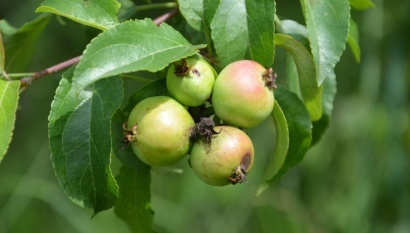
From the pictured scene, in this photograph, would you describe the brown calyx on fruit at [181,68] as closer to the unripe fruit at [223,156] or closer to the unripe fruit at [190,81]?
the unripe fruit at [190,81]

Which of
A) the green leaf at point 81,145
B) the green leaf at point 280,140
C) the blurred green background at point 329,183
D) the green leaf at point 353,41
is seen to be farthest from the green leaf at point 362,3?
the blurred green background at point 329,183

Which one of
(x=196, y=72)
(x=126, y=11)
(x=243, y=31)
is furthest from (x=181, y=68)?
(x=126, y=11)

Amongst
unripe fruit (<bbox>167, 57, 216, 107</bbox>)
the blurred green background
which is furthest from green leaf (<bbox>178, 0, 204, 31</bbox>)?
the blurred green background

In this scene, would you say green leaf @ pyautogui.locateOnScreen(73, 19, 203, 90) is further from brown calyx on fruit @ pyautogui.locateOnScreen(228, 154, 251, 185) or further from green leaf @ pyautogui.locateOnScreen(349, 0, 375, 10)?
green leaf @ pyautogui.locateOnScreen(349, 0, 375, 10)

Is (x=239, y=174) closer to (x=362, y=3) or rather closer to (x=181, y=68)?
(x=181, y=68)

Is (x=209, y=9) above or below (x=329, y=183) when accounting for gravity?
→ above

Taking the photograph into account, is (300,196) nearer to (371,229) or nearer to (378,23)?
(371,229)
